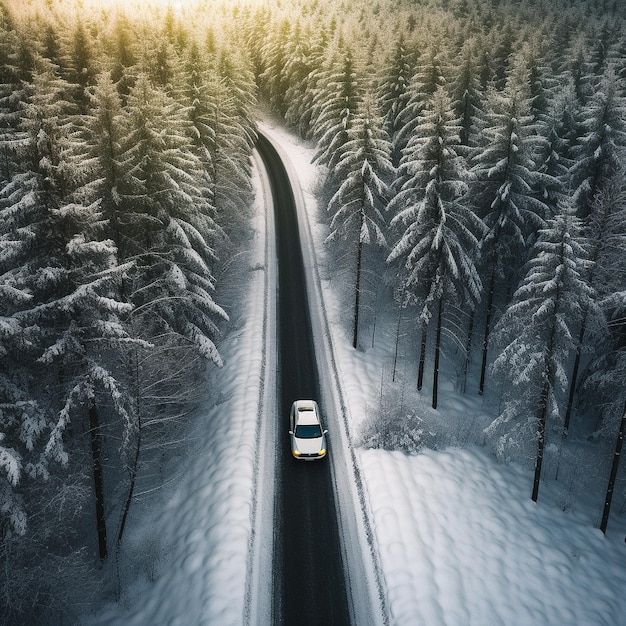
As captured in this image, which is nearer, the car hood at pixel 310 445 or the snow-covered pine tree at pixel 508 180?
the car hood at pixel 310 445

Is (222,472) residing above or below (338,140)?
below

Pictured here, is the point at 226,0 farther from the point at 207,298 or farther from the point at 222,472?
the point at 222,472

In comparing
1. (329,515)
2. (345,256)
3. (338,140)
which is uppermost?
(338,140)

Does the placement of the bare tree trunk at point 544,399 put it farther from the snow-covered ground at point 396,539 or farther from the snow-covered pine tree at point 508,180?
the snow-covered pine tree at point 508,180

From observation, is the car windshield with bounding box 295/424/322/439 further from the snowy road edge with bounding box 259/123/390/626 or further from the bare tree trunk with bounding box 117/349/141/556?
the bare tree trunk with bounding box 117/349/141/556

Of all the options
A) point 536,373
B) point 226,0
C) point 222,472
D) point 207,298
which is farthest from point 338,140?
point 226,0

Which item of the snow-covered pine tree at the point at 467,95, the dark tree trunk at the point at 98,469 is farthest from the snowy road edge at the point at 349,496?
Answer: the snow-covered pine tree at the point at 467,95
